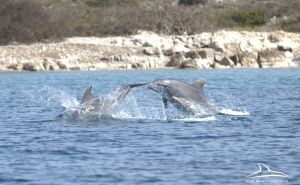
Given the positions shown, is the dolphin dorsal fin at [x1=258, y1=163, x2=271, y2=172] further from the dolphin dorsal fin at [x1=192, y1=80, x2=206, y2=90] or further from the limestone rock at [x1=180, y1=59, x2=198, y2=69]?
the limestone rock at [x1=180, y1=59, x2=198, y2=69]

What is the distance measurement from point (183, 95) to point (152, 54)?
118 ft

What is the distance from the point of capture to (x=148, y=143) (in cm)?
1900

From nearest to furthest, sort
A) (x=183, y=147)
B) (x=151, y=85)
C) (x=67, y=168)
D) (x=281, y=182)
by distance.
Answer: (x=281, y=182) → (x=67, y=168) → (x=183, y=147) → (x=151, y=85)

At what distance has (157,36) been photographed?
65.9 metres

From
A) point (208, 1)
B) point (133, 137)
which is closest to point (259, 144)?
point (133, 137)

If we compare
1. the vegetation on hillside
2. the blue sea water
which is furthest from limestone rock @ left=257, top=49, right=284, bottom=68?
the blue sea water

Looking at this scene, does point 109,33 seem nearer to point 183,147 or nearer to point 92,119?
point 92,119

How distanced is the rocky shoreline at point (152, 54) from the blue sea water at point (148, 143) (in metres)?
23.8

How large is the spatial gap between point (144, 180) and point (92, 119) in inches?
357

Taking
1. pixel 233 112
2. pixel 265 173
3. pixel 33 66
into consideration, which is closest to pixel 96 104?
pixel 233 112

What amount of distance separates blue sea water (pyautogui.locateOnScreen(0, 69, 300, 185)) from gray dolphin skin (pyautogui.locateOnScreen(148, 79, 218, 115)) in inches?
15.4

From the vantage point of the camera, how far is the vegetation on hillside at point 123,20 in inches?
2584

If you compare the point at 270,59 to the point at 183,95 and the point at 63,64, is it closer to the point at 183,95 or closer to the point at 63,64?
the point at 63,64

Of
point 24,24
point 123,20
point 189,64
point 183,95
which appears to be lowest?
point 189,64
